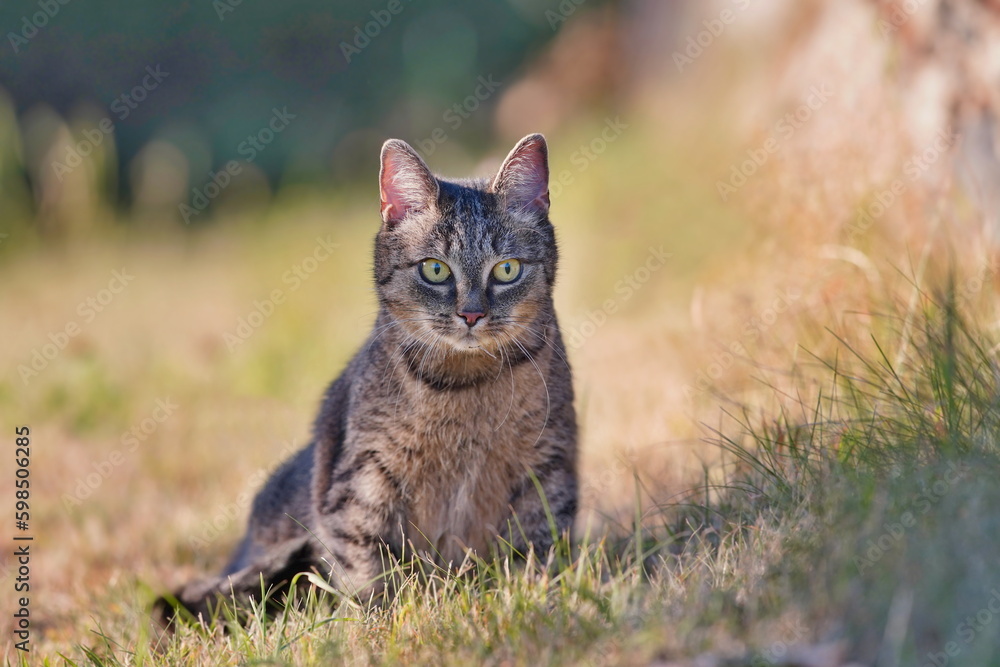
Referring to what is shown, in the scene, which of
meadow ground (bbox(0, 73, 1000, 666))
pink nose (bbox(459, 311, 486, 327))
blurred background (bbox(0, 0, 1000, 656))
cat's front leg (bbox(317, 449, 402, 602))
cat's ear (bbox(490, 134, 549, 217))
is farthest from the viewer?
blurred background (bbox(0, 0, 1000, 656))

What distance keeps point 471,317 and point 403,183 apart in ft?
1.86

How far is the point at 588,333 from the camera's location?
6.08 metres

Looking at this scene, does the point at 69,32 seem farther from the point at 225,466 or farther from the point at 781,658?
the point at 781,658

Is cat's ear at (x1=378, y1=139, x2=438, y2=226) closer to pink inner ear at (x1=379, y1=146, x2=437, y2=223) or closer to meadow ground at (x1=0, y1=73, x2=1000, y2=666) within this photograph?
pink inner ear at (x1=379, y1=146, x2=437, y2=223)

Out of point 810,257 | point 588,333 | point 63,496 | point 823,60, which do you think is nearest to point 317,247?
point 588,333

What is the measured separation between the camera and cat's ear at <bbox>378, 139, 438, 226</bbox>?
3051 millimetres

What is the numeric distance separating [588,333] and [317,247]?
127 inches

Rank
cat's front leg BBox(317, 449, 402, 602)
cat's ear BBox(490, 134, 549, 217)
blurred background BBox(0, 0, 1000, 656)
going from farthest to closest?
blurred background BBox(0, 0, 1000, 656)
cat's ear BBox(490, 134, 549, 217)
cat's front leg BBox(317, 449, 402, 602)

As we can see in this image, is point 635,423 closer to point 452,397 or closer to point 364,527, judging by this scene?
point 452,397

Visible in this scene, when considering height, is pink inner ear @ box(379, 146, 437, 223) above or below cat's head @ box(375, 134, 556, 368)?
above

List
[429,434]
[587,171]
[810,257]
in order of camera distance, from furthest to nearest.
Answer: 1. [587,171]
2. [810,257]
3. [429,434]

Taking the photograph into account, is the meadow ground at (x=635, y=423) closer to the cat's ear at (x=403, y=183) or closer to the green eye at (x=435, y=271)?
the cat's ear at (x=403, y=183)

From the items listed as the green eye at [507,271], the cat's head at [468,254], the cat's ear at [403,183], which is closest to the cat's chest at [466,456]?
the cat's head at [468,254]

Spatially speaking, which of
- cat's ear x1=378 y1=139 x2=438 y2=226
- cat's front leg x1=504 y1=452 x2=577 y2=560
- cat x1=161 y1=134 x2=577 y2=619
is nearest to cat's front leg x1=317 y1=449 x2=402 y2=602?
cat x1=161 y1=134 x2=577 y2=619
